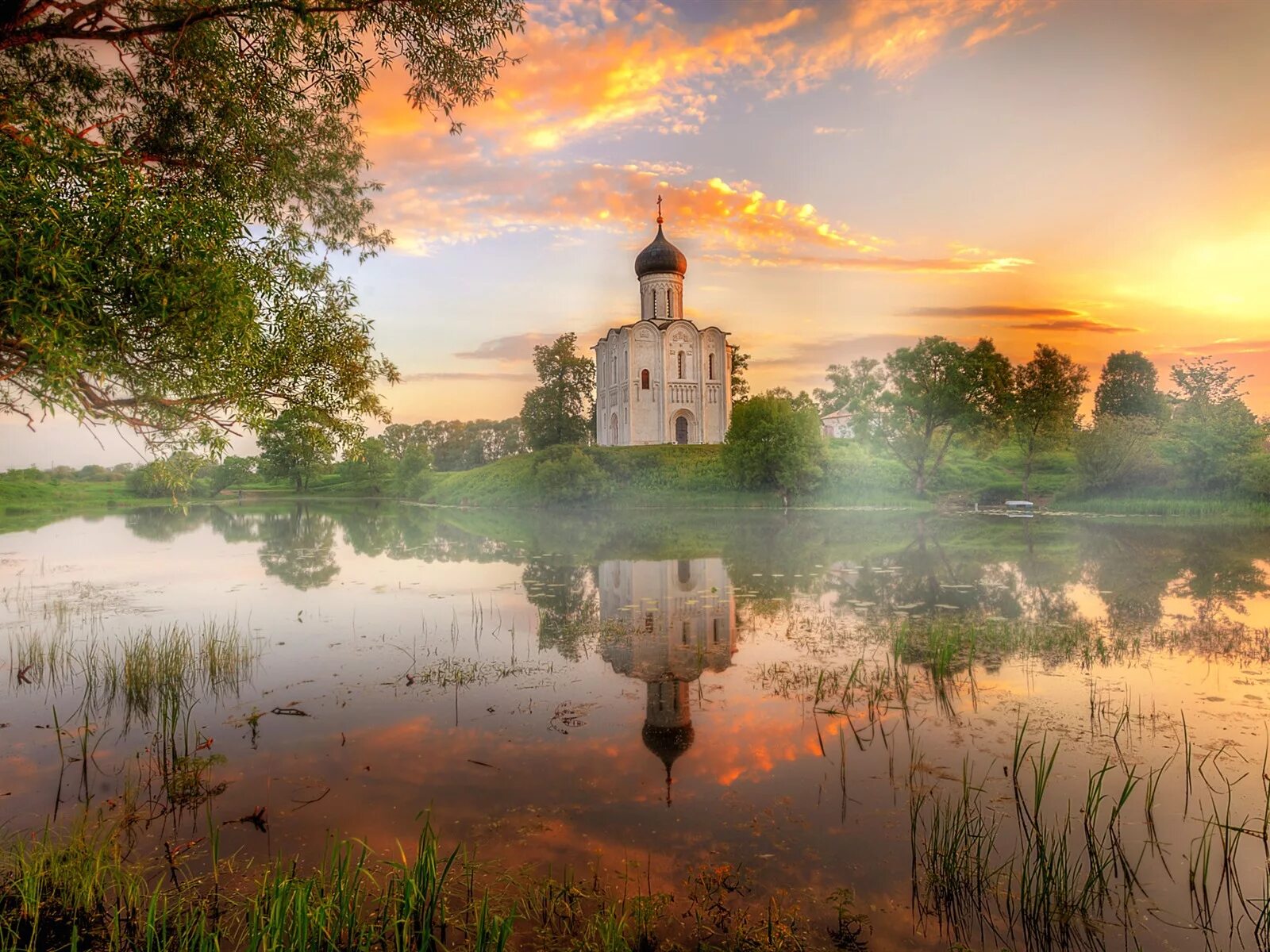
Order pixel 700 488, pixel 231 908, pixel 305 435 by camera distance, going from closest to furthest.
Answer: pixel 231 908, pixel 305 435, pixel 700 488

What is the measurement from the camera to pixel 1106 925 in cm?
411

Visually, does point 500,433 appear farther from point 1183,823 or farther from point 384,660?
point 1183,823

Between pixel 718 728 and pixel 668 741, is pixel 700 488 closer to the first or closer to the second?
pixel 718 728

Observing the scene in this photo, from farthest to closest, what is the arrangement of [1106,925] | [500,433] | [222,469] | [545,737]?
[500,433] → [222,469] → [545,737] → [1106,925]

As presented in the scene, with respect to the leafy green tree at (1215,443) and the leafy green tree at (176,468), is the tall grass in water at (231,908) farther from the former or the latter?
the leafy green tree at (1215,443)

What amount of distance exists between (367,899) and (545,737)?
284 centimetres

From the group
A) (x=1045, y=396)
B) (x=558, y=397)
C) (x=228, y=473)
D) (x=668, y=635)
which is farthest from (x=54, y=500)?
(x=1045, y=396)

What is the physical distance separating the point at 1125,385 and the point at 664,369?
128 ft

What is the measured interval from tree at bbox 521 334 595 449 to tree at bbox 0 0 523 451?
146 ft

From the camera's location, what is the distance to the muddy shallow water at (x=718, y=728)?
15.9 ft

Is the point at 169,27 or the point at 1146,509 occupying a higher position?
the point at 169,27

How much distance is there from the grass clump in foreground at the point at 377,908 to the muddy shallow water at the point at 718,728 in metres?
0.28

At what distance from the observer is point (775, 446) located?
1590 inches

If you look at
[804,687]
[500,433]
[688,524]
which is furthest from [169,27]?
[500,433]
